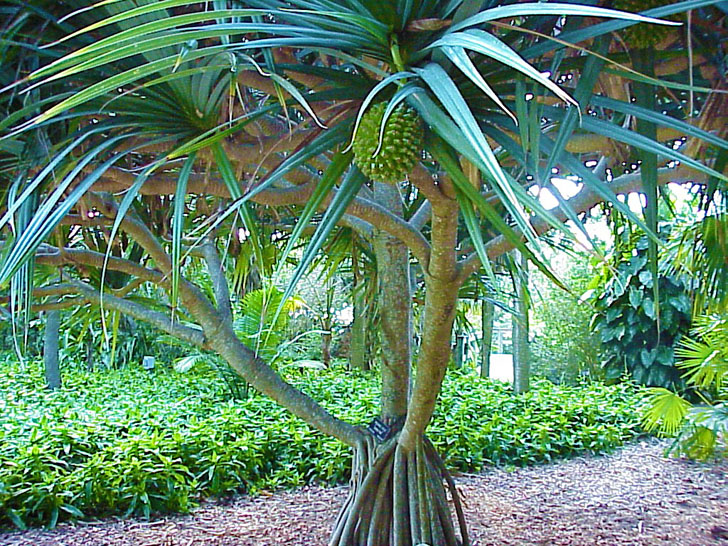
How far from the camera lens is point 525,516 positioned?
2.86 meters

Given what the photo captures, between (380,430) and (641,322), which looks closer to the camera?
(380,430)

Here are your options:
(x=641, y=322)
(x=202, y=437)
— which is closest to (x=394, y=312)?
(x=202, y=437)

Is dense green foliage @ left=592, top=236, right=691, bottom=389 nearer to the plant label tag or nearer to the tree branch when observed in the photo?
the plant label tag

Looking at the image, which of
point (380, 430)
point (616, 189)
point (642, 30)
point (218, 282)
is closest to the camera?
point (642, 30)

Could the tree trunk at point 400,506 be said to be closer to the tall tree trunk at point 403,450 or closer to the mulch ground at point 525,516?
the tall tree trunk at point 403,450

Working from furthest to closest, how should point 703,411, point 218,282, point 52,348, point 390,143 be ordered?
1. point 52,348
2. point 703,411
3. point 218,282
4. point 390,143

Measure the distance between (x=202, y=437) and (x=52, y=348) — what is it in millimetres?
2246

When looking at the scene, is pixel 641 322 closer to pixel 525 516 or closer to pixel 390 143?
pixel 525 516

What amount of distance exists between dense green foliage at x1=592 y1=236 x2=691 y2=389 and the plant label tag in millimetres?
3708

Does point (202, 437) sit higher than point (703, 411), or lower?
lower

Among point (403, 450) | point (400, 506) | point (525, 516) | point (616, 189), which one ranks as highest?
point (616, 189)

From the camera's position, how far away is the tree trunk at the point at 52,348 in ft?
16.4

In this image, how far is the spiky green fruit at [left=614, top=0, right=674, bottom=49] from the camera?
0.96m

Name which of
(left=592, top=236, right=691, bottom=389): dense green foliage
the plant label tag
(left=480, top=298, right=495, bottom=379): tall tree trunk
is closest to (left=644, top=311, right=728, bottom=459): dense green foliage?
(left=592, top=236, right=691, bottom=389): dense green foliage
